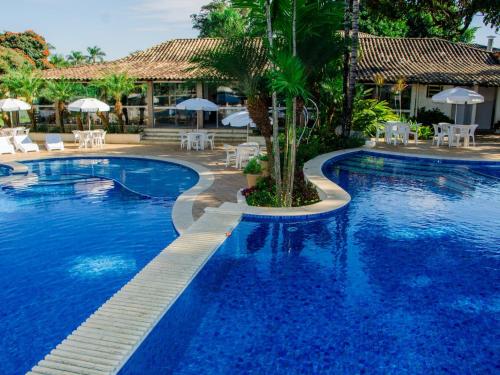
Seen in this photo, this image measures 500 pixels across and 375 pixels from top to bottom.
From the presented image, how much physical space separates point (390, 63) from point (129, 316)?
79.4 ft

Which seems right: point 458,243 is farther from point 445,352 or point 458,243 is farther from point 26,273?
point 26,273

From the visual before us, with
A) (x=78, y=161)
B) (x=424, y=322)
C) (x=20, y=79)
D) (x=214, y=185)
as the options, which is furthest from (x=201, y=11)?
(x=424, y=322)

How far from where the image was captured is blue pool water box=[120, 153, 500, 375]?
16.7 feet

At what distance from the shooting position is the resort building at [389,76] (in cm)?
2384

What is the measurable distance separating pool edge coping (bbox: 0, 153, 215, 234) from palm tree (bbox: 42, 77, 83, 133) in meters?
6.13

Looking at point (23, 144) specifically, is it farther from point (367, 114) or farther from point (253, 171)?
point (367, 114)

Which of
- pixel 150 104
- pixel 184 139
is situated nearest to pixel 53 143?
pixel 184 139

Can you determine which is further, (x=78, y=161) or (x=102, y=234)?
(x=78, y=161)

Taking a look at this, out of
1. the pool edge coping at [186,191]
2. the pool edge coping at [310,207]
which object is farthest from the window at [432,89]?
the pool edge coping at [186,191]

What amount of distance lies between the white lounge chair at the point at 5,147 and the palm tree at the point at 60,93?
4418mm

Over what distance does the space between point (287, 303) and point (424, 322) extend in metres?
1.84

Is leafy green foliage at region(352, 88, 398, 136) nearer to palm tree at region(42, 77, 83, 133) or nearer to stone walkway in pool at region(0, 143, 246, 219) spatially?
stone walkway in pool at region(0, 143, 246, 219)

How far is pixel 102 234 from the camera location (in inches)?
370

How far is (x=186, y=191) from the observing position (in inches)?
487
